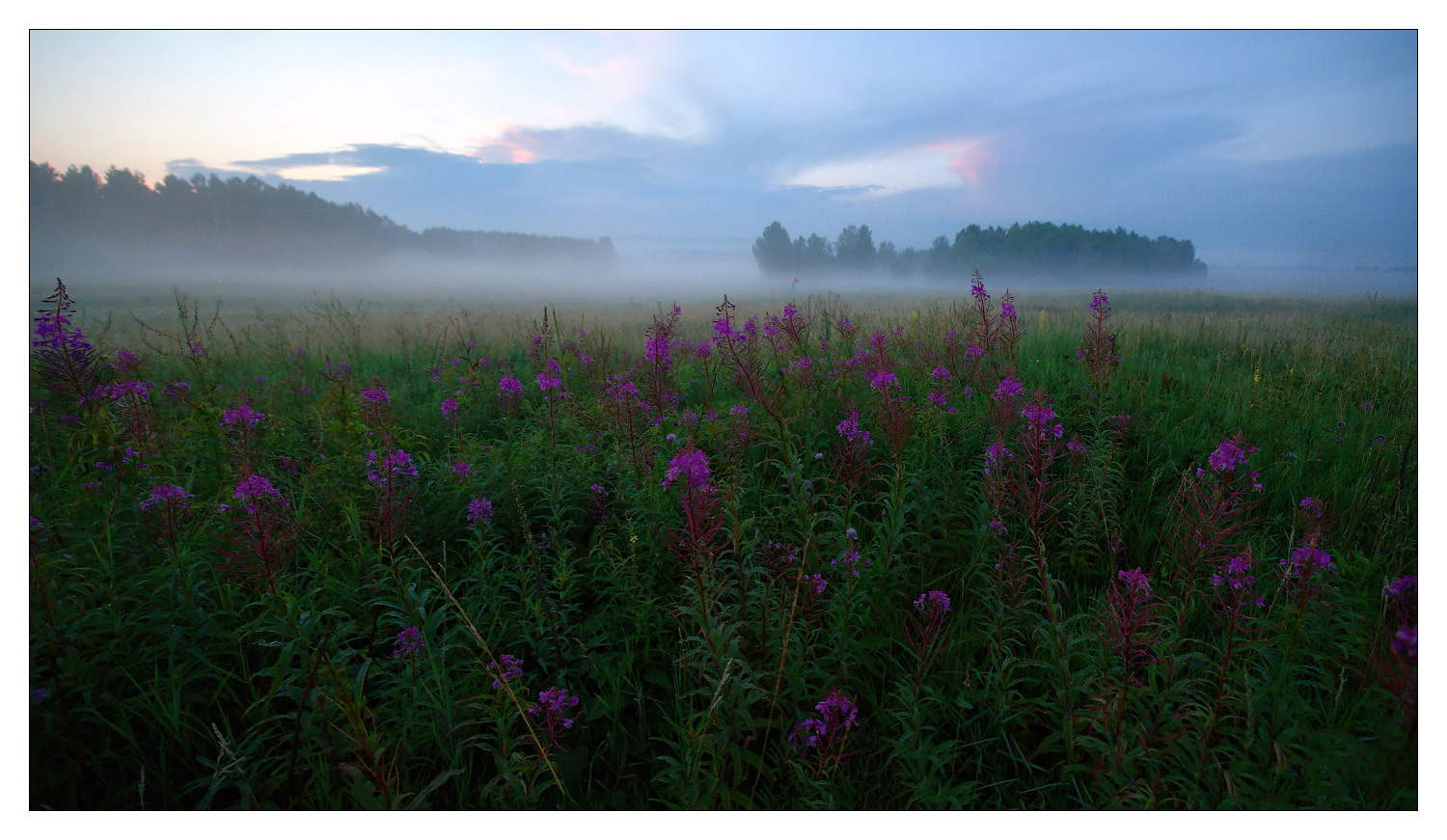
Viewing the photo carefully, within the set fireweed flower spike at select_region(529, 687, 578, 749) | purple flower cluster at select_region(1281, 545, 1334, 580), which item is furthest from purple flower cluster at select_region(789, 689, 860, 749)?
purple flower cluster at select_region(1281, 545, 1334, 580)

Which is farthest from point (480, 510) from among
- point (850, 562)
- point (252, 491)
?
point (850, 562)

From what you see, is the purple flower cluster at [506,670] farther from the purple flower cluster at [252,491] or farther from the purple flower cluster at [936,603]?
the purple flower cluster at [936,603]

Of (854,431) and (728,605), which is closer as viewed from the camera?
(728,605)

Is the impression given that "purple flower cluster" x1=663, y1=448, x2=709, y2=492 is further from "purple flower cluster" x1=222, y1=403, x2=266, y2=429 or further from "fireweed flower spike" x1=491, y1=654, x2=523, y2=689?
"purple flower cluster" x1=222, y1=403, x2=266, y2=429

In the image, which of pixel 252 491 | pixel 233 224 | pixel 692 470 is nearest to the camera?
pixel 692 470

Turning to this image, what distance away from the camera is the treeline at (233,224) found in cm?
264

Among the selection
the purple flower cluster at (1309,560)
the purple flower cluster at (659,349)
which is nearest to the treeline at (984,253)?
the purple flower cluster at (659,349)

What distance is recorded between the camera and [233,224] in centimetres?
711

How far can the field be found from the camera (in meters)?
1.60

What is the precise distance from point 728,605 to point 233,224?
29.0 ft

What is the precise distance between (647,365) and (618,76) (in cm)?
180

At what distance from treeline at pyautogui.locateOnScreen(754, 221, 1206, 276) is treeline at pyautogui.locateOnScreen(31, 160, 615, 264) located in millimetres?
2508

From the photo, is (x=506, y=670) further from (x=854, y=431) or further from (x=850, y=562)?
(x=854, y=431)
